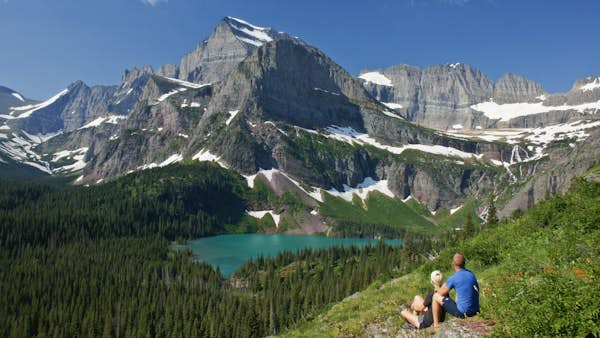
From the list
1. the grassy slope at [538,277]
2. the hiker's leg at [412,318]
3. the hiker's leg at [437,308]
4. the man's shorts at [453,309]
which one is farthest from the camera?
the hiker's leg at [412,318]

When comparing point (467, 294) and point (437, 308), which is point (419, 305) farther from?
point (467, 294)

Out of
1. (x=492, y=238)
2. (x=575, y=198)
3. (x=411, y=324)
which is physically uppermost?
(x=575, y=198)

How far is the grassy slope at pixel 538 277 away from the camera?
A: 11.0m

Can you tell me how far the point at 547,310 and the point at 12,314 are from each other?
116 m


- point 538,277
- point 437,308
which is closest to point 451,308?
point 437,308

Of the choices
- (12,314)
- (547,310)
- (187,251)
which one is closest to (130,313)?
(12,314)

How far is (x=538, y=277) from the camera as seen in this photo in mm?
15453

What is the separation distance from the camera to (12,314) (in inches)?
3792

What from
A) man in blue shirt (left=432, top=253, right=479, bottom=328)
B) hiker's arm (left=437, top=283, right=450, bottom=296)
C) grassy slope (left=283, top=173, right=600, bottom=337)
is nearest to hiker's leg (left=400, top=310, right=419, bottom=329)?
man in blue shirt (left=432, top=253, right=479, bottom=328)

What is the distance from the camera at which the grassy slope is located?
36.1ft

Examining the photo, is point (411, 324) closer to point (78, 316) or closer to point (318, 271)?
point (78, 316)

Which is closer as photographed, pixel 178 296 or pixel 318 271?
pixel 178 296

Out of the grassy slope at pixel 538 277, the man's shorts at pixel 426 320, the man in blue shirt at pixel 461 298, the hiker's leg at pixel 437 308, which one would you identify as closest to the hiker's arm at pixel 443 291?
the man in blue shirt at pixel 461 298

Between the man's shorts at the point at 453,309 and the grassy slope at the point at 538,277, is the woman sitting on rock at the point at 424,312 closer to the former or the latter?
the man's shorts at the point at 453,309
